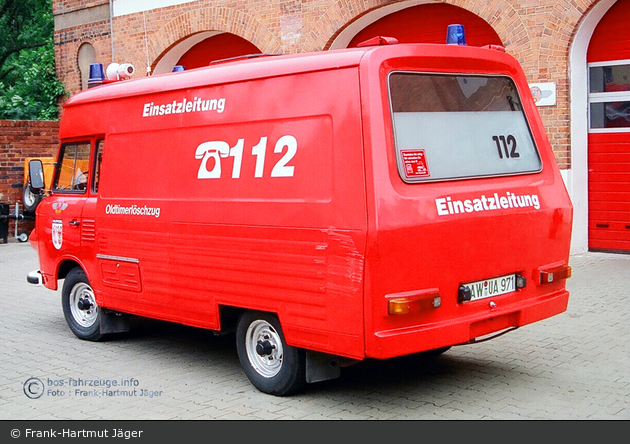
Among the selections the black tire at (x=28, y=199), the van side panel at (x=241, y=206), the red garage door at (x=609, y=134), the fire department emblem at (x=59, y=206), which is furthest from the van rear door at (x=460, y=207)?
the black tire at (x=28, y=199)

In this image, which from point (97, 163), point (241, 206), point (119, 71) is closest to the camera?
point (241, 206)

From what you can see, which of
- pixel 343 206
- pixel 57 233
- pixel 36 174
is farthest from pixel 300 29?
pixel 343 206

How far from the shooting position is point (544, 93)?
12.6 m

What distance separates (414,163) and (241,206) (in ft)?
4.47

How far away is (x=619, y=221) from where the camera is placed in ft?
41.9

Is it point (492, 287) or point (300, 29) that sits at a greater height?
point (300, 29)

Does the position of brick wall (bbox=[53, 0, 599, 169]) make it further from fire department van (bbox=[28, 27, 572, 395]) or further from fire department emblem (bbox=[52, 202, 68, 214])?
fire department van (bbox=[28, 27, 572, 395])

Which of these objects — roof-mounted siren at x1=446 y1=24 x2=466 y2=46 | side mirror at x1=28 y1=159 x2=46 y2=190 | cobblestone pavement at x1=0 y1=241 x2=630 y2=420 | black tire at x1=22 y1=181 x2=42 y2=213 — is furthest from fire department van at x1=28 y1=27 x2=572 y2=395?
black tire at x1=22 y1=181 x2=42 y2=213

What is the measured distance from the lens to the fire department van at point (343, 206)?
5395 mm

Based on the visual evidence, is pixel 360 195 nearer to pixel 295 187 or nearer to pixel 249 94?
pixel 295 187

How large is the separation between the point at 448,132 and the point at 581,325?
344 cm

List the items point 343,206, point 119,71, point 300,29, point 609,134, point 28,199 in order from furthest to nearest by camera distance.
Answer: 1. point 28,199
2. point 300,29
3. point 609,134
4. point 119,71
5. point 343,206

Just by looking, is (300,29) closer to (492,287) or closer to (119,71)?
(119,71)

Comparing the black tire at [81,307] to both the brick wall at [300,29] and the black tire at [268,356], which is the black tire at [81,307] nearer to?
the black tire at [268,356]
